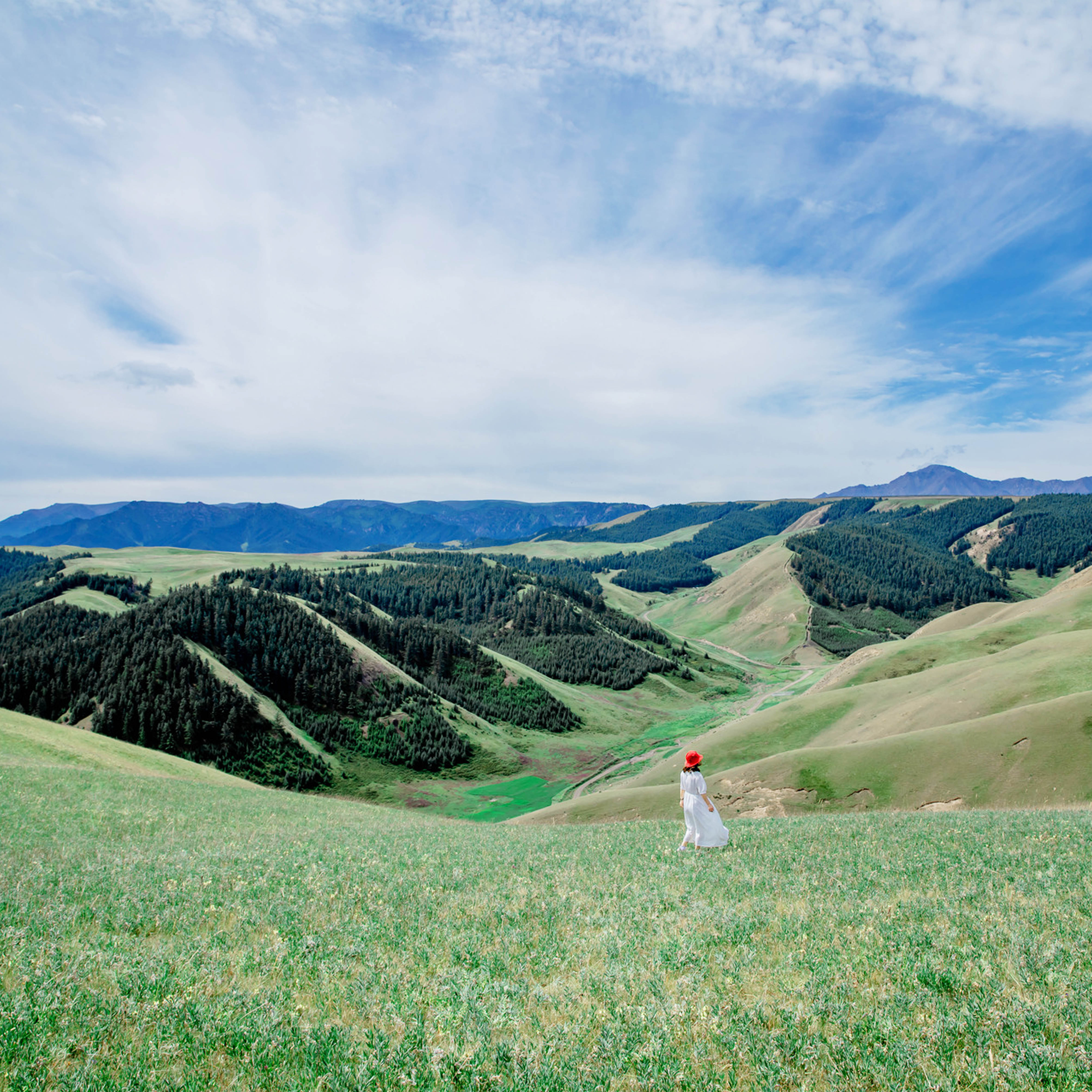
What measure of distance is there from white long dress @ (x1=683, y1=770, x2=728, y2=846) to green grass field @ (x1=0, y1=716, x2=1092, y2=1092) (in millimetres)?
531

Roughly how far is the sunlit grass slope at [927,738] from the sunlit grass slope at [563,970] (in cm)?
1819

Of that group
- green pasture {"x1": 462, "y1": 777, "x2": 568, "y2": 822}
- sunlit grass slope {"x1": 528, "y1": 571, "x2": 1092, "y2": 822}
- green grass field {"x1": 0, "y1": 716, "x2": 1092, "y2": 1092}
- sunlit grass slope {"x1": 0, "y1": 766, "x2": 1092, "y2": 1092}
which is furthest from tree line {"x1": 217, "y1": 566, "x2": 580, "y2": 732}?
sunlit grass slope {"x1": 0, "y1": 766, "x2": 1092, "y2": 1092}

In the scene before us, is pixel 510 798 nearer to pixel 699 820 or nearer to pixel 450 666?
pixel 450 666

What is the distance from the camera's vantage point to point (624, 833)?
23531 mm

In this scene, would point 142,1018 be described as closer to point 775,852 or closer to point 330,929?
point 330,929

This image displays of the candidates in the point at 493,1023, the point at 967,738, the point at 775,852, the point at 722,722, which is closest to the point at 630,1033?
A: the point at 493,1023

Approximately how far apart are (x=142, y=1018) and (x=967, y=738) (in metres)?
41.7

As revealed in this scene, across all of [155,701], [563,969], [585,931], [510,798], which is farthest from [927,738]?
[155,701]

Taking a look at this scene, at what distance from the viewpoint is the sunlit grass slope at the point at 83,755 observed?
42156 millimetres

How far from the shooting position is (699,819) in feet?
59.0

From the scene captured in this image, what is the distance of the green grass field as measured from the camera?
6.31 meters

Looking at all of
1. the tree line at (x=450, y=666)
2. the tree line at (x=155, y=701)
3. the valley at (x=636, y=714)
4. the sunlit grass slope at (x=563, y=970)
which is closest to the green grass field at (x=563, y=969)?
the sunlit grass slope at (x=563, y=970)

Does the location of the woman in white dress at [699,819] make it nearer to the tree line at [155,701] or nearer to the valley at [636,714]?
the valley at [636,714]

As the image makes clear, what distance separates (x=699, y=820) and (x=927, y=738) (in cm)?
2735
